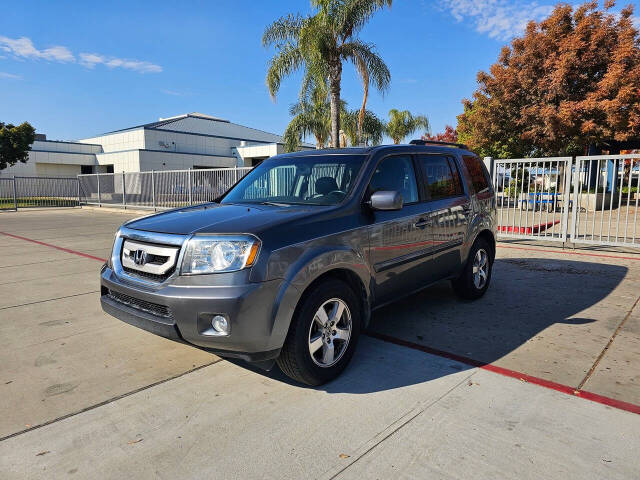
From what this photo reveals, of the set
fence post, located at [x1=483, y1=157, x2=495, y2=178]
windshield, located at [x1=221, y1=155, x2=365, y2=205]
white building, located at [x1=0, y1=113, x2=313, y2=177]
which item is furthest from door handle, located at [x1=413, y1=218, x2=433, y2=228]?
white building, located at [x1=0, y1=113, x2=313, y2=177]

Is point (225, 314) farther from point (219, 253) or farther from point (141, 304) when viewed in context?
point (141, 304)

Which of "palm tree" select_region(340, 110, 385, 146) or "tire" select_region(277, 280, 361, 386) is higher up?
"palm tree" select_region(340, 110, 385, 146)

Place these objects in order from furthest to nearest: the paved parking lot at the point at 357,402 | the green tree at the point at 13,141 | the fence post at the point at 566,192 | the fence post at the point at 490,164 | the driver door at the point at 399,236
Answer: the green tree at the point at 13,141, the fence post at the point at 490,164, the fence post at the point at 566,192, the driver door at the point at 399,236, the paved parking lot at the point at 357,402

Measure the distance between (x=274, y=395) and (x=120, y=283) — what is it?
142 centimetres

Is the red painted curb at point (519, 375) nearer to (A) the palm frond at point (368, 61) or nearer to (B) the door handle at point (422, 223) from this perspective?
(B) the door handle at point (422, 223)

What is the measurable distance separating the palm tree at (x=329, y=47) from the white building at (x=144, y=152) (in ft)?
90.3

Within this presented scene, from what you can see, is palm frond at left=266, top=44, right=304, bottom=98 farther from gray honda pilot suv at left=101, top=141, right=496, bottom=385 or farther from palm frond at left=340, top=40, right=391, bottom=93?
gray honda pilot suv at left=101, top=141, right=496, bottom=385

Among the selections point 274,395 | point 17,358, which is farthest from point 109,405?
point 17,358

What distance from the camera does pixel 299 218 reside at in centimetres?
321

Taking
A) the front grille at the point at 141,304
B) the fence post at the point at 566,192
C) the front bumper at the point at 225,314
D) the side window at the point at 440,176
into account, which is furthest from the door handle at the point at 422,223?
the fence post at the point at 566,192

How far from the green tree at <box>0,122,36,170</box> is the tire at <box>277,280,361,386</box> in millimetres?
37549

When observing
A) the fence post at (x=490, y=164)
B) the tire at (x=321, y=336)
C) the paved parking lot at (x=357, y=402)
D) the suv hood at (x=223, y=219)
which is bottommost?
the paved parking lot at (x=357, y=402)

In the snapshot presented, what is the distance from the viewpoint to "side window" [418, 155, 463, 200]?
4.59 metres

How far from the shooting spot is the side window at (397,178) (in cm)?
396
